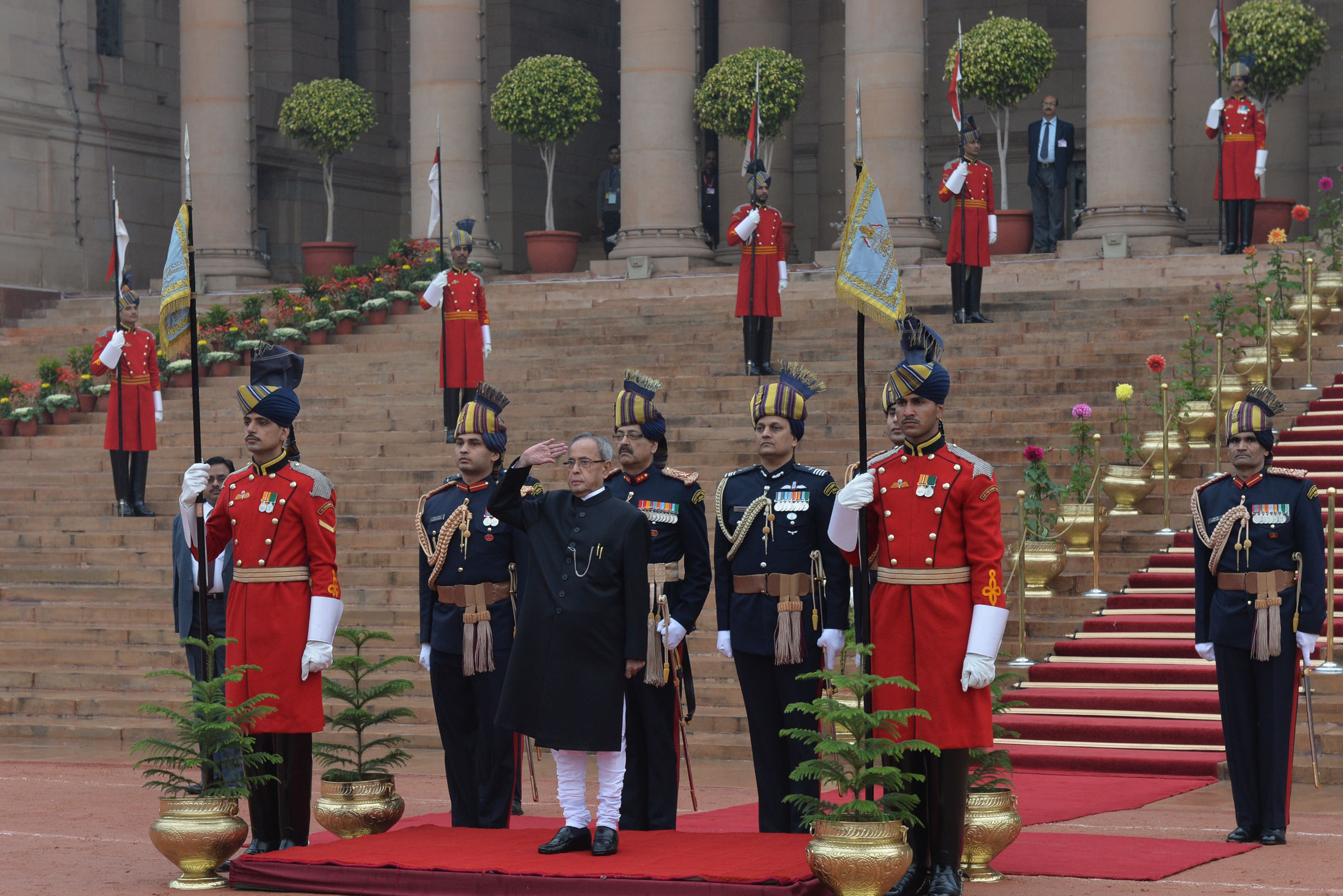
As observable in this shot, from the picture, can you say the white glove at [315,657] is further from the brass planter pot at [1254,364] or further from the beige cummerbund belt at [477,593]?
the brass planter pot at [1254,364]

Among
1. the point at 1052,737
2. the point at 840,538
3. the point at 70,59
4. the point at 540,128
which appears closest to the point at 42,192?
the point at 70,59

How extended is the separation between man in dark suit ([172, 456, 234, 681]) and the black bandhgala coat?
10.2 feet

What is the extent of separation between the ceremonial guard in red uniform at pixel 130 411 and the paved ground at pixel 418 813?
15.4ft

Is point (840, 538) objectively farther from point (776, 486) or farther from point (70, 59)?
point (70, 59)

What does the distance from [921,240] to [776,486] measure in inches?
585

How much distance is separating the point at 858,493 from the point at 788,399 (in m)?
1.04

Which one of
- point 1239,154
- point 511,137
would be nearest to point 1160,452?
point 1239,154

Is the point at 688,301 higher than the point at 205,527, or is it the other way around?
the point at 688,301

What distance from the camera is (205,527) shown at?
802cm

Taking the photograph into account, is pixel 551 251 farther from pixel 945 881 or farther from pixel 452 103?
pixel 945 881

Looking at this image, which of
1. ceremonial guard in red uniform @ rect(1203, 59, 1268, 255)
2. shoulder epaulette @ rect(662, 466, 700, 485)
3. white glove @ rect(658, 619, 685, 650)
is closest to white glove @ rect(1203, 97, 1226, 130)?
ceremonial guard in red uniform @ rect(1203, 59, 1268, 255)

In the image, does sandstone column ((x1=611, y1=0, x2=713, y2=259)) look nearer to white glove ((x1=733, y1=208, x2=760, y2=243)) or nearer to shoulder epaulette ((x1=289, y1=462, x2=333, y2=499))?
white glove ((x1=733, y1=208, x2=760, y2=243))

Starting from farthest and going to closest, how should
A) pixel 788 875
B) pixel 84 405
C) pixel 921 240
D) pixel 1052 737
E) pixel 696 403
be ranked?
pixel 921 240 < pixel 84 405 < pixel 696 403 < pixel 1052 737 < pixel 788 875

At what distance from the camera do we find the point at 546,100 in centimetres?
2416
